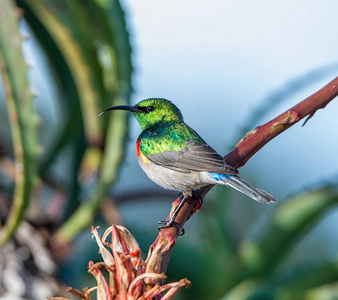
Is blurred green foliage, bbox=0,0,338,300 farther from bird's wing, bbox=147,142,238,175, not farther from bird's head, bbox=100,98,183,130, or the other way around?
bird's wing, bbox=147,142,238,175

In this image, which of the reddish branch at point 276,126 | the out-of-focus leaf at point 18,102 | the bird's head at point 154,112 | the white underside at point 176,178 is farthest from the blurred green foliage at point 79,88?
the reddish branch at point 276,126

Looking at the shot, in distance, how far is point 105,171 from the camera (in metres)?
1.97

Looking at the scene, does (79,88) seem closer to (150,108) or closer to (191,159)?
(150,108)

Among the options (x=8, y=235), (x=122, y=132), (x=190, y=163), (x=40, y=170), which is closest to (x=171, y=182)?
(x=190, y=163)

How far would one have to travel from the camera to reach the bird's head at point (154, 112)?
6.08 ft

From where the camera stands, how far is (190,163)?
1648mm

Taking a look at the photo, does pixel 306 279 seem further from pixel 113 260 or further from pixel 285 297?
pixel 113 260

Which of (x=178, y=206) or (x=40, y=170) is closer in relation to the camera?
(x=178, y=206)

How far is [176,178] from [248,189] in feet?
1.11

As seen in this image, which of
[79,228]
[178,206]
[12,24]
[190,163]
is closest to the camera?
[178,206]

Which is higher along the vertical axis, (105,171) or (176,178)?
(105,171)

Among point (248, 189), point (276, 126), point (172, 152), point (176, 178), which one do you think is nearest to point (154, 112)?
point (172, 152)

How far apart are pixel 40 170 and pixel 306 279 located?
1158 millimetres

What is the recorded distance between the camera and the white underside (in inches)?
62.4
